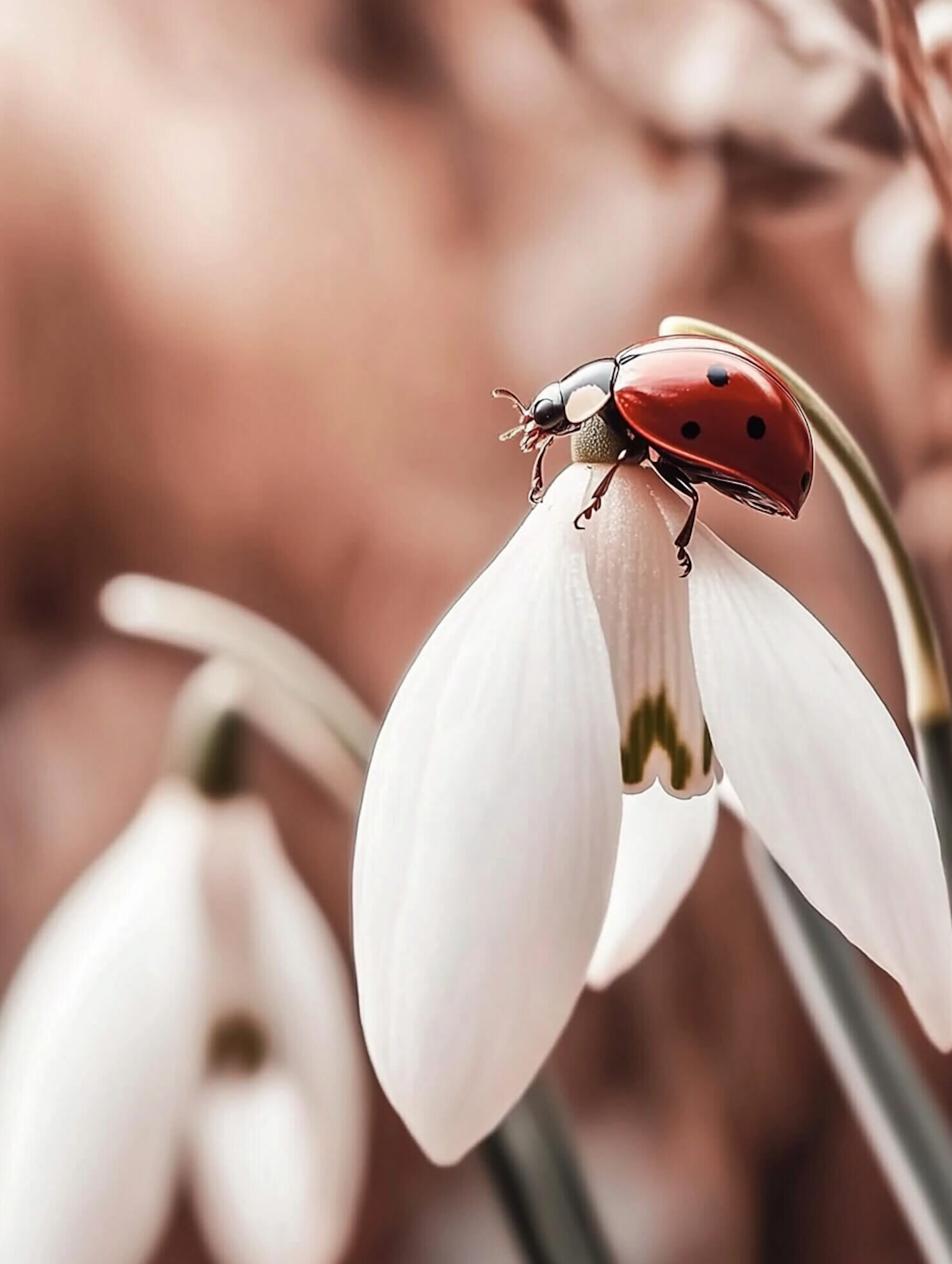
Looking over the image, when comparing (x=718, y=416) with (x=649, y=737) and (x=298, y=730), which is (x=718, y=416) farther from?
(x=298, y=730)

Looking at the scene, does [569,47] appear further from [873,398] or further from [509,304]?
[873,398]

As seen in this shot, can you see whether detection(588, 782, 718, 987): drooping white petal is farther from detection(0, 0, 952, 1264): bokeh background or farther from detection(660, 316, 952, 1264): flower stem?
detection(0, 0, 952, 1264): bokeh background

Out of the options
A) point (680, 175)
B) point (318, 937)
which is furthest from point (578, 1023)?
point (680, 175)

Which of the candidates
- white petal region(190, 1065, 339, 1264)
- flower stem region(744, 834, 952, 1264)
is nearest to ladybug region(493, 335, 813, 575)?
flower stem region(744, 834, 952, 1264)

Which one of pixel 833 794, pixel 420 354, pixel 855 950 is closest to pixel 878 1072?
pixel 855 950

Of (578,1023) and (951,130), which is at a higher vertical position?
(951,130)
